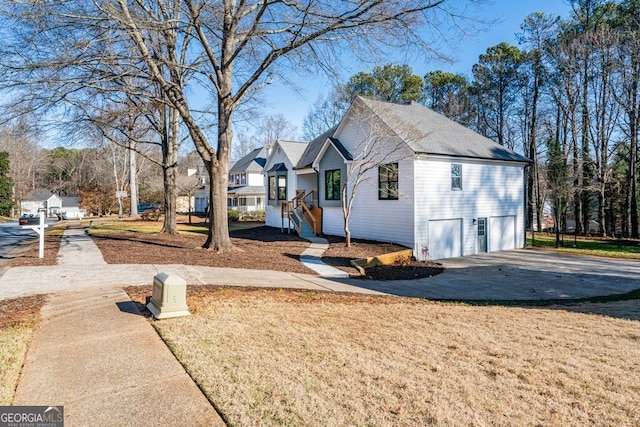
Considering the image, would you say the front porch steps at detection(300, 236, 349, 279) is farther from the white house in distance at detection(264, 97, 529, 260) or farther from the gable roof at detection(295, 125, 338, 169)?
the gable roof at detection(295, 125, 338, 169)

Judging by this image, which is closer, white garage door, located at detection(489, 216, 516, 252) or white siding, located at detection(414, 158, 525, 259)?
white siding, located at detection(414, 158, 525, 259)

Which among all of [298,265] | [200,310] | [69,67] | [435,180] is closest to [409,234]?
[435,180]

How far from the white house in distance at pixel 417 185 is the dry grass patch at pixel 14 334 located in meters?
12.3

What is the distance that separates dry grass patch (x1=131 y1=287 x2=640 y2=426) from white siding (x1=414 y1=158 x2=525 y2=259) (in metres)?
10.1

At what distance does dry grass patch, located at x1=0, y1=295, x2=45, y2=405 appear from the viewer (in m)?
3.57

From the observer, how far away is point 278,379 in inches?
140

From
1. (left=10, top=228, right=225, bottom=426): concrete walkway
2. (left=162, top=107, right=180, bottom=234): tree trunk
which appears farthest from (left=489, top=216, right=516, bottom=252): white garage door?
(left=10, top=228, right=225, bottom=426): concrete walkway

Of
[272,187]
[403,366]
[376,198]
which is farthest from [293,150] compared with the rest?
[403,366]

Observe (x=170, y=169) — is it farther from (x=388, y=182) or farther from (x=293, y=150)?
(x=388, y=182)

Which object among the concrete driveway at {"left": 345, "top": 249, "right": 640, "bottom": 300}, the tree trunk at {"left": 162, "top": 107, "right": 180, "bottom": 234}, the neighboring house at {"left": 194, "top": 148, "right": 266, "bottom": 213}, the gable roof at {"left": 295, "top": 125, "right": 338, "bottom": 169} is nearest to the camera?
the concrete driveway at {"left": 345, "top": 249, "right": 640, "bottom": 300}

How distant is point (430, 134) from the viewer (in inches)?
722

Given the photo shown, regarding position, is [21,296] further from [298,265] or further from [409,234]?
[409,234]

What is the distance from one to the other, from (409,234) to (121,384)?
1408cm

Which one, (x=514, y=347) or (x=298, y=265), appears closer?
(x=514, y=347)
